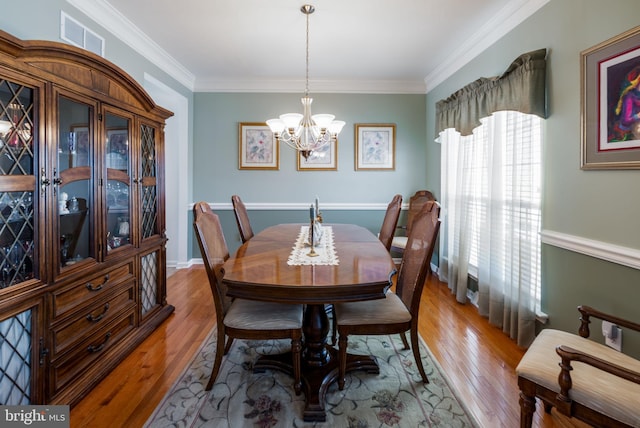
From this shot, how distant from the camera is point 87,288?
193cm

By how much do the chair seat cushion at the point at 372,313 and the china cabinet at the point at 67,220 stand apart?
1.49 m

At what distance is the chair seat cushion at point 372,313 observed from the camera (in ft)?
5.87

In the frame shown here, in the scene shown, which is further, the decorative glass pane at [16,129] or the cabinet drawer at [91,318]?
the cabinet drawer at [91,318]

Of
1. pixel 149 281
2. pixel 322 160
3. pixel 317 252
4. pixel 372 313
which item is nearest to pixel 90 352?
pixel 149 281

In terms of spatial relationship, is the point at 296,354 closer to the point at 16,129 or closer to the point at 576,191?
the point at 16,129

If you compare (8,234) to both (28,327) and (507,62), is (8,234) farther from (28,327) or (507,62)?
(507,62)

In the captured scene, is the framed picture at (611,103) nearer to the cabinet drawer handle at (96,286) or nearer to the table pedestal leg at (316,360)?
the table pedestal leg at (316,360)

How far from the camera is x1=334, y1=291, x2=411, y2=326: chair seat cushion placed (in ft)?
5.87

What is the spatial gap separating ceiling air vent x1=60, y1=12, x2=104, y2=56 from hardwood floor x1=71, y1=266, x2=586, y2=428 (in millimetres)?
2261

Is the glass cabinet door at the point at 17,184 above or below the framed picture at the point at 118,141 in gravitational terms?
below

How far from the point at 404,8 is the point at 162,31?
7.17 feet

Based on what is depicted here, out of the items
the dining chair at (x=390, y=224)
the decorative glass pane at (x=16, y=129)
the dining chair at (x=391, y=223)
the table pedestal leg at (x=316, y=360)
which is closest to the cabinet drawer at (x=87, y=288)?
the decorative glass pane at (x=16, y=129)

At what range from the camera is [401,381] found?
1.94 m

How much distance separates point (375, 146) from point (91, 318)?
12.0 feet
